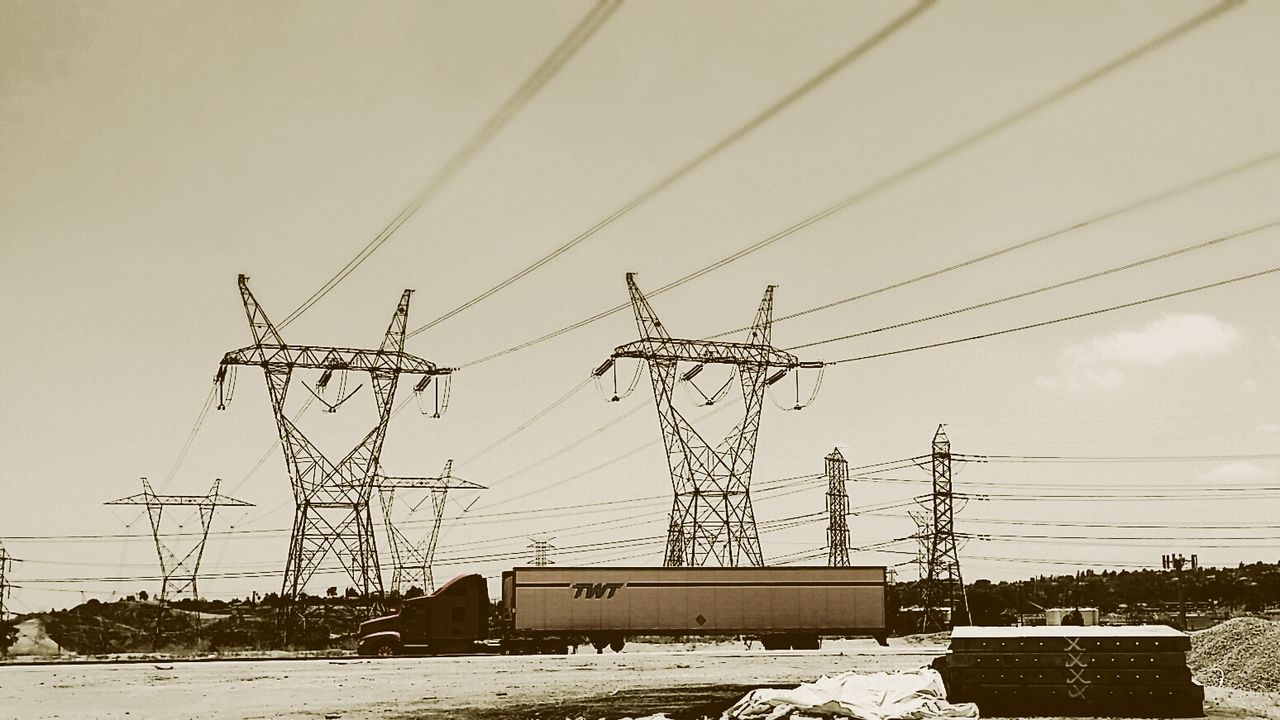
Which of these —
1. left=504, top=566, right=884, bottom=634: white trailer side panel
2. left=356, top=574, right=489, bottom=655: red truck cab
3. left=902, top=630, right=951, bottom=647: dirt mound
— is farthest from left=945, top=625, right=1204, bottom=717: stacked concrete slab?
left=902, top=630, right=951, bottom=647: dirt mound

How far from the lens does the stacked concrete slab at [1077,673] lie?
21.6m

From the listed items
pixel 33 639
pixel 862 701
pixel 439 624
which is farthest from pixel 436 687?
pixel 33 639

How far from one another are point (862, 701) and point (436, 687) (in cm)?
1569

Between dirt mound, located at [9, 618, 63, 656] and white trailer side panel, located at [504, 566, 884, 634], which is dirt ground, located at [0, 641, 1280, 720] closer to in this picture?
white trailer side panel, located at [504, 566, 884, 634]

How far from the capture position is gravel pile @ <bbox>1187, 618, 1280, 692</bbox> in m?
26.6

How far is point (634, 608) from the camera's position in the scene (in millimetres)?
49531

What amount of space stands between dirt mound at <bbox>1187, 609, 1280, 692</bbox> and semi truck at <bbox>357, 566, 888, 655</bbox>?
20122mm

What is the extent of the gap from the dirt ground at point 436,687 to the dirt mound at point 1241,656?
43.8 inches

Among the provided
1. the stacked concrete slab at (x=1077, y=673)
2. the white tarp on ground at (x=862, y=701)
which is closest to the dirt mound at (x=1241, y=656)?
the stacked concrete slab at (x=1077, y=673)

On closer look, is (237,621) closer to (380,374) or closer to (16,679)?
(380,374)

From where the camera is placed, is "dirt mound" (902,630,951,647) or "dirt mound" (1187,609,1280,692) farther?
"dirt mound" (902,630,951,647)

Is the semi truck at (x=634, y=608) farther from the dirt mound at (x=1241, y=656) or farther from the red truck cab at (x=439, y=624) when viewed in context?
the dirt mound at (x=1241, y=656)

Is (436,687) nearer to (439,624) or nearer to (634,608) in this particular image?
(439,624)

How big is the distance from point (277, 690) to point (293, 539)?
24.3 metres
